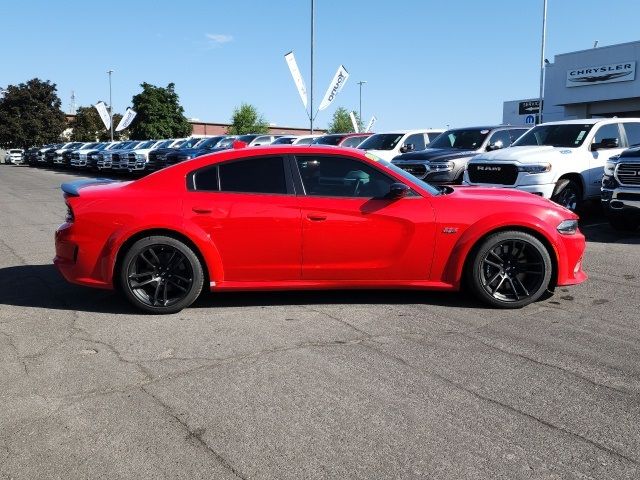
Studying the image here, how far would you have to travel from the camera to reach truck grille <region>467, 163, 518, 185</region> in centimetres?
1048

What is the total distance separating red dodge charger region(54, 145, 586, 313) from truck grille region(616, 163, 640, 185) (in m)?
4.45

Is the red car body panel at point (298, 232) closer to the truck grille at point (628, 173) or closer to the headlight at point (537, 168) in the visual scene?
the truck grille at point (628, 173)

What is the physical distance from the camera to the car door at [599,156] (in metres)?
11.0

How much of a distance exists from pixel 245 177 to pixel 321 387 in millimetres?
2434

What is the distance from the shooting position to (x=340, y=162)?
5.61 metres

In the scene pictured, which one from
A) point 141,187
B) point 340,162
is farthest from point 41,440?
point 340,162

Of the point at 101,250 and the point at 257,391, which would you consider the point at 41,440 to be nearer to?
the point at 257,391

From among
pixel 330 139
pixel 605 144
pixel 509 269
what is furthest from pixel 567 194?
pixel 330 139

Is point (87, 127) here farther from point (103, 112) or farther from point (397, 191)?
point (397, 191)

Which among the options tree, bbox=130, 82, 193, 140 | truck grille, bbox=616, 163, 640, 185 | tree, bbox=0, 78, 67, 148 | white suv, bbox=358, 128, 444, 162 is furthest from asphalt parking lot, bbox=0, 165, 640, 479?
tree, bbox=0, 78, 67, 148

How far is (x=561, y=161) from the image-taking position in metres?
10.5

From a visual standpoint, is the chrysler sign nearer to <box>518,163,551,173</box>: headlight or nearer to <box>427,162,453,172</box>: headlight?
<box>427,162,453,172</box>: headlight

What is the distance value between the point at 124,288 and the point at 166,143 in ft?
85.9

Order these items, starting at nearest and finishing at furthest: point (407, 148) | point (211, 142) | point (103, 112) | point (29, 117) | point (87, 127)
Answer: point (407, 148) < point (211, 142) < point (103, 112) < point (29, 117) < point (87, 127)
